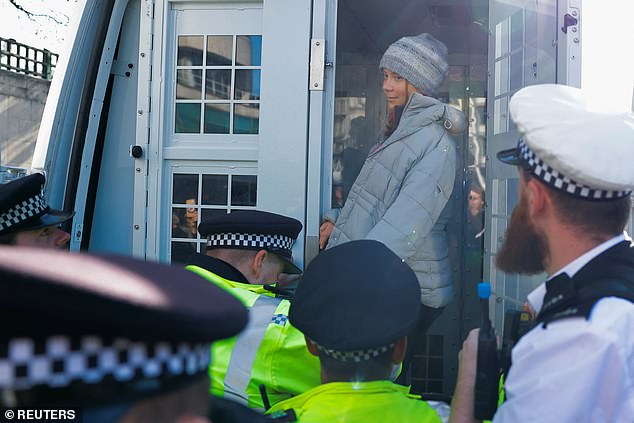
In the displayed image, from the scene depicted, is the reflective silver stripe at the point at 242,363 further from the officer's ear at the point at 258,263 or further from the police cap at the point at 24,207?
the police cap at the point at 24,207

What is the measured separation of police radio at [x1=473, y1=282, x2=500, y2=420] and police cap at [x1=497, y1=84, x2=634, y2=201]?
11.1 inches

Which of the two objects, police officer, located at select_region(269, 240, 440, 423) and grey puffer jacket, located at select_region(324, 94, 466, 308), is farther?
grey puffer jacket, located at select_region(324, 94, 466, 308)

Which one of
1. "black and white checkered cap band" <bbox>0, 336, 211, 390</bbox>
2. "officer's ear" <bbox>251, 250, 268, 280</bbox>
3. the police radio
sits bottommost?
the police radio

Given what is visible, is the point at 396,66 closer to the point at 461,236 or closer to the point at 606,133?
the point at 461,236

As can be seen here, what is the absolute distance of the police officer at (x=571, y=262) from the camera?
1.31 m

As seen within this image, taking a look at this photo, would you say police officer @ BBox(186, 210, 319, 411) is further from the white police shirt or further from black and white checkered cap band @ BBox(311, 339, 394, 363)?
the white police shirt

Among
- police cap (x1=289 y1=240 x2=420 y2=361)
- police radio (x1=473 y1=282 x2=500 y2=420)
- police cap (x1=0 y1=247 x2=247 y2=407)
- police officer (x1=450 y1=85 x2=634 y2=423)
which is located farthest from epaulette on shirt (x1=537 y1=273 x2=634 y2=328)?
police cap (x1=0 y1=247 x2=247 y2=407)

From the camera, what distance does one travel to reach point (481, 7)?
4.25 metres

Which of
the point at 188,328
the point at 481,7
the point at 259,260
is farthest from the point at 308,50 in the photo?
the point at 188,328

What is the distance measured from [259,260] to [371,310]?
3.70 feet

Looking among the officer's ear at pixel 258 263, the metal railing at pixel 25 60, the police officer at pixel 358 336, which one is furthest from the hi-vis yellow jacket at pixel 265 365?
the metal railing at pixel 25 60

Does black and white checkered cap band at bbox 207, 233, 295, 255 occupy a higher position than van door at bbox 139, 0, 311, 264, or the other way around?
van door at bbox 139, 0, 311, 264

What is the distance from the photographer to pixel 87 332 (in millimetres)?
701

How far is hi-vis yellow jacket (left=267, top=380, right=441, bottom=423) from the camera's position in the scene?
5.01 ft
